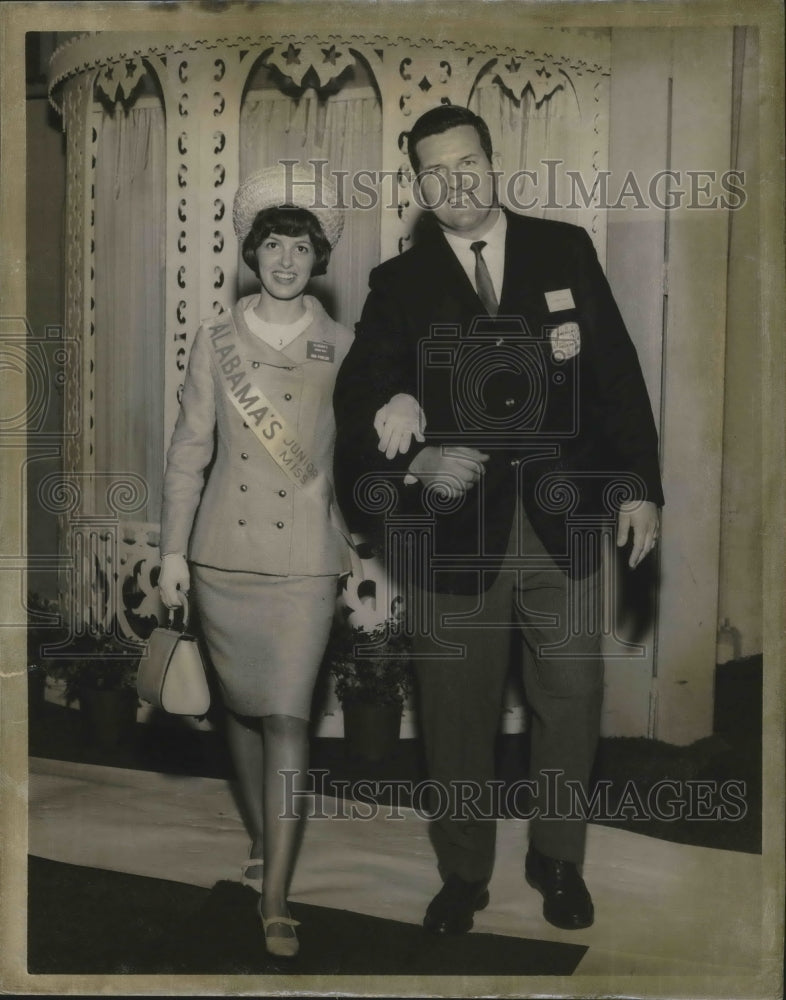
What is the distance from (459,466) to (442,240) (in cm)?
64

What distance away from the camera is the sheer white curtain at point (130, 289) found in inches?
142

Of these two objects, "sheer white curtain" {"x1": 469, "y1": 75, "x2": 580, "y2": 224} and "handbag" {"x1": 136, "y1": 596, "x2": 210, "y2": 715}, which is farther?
"sheer white curtain" {"x1": 469, "y1": 75, "x2": 580, "y2": 224}

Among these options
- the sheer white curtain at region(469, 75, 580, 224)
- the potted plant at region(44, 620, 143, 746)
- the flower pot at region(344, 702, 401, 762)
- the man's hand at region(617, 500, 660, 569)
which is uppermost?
the sheer white curtain at region(469, 75, 580, 224)

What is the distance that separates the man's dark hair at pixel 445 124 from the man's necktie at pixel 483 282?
0.26 meters

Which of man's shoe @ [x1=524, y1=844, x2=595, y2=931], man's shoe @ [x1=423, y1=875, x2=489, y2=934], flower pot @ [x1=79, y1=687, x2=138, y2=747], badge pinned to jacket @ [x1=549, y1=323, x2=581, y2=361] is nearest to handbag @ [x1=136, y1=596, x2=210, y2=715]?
flower pot @ [x1=79, y1=687, x2=138, y2=747]

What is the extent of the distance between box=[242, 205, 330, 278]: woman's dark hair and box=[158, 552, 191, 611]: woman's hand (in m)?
0.84

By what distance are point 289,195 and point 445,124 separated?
0.48 m

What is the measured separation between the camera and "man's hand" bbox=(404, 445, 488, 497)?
3.38 meters

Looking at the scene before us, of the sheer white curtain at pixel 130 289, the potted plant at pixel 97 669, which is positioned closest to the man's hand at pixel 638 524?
the sheer white curtain at pixel 130 289

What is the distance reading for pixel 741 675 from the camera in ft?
11.7

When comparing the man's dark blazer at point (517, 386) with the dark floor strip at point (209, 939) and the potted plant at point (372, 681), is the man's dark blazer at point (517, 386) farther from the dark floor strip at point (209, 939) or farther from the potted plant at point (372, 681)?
the dark floor strip at point (209, 939)

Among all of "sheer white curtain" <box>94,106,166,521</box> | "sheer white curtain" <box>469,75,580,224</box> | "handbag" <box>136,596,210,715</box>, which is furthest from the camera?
"sheer white curtain" <box>94,106,166,521</box>

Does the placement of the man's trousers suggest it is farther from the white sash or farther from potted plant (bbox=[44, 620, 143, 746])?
potted plant (bbox=[44, 620, 143, 746])

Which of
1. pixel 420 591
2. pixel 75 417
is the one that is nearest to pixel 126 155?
pixel 75 417
